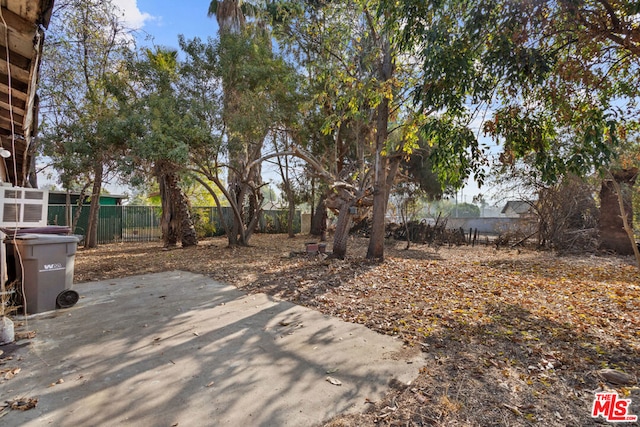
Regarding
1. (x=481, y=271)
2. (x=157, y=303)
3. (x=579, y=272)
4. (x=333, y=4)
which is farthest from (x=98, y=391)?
(x=579, y=272)

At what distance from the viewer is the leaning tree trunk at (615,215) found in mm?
11471

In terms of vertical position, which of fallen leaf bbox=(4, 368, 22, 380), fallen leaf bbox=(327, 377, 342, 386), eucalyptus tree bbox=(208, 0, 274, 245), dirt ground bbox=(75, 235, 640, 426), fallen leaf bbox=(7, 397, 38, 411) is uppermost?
eucalyptus tree bbox=(208, 0, 274, 245)

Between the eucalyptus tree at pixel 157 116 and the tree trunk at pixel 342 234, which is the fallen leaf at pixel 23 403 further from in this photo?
the tree trunk at pixel 342 234

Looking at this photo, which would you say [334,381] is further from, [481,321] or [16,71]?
[16,71]

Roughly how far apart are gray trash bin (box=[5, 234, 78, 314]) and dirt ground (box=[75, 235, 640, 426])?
2871mm

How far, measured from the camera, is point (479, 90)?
13.9 ft

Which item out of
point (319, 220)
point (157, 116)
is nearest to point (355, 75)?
point (157, 116)

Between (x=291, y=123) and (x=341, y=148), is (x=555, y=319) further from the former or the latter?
(x=341, y=148)

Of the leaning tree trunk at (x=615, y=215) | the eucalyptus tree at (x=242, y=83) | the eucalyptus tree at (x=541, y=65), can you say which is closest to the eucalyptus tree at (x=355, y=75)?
the eucalyptus tree at (x=242, y=83)

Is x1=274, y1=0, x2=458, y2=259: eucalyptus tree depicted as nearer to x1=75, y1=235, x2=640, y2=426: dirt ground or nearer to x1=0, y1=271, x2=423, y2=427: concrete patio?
x1=75, y1=235, x2=640, y2=426: dirt ground

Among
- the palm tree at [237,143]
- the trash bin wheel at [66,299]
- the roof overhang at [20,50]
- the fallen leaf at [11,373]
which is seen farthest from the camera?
the palm tree at [237,143]

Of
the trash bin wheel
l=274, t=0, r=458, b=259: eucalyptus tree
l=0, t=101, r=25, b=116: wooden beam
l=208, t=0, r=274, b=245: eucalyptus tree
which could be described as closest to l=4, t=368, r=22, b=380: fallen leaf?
the trash bin wheel

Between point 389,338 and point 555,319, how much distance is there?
2460 mm

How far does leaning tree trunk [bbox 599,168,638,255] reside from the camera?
11471 millimetres
